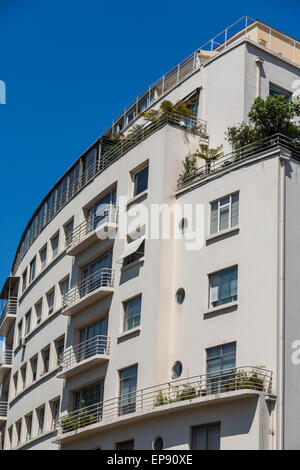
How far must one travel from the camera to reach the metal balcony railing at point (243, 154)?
3586 centimetres

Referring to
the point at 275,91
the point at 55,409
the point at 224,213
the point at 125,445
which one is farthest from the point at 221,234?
the point at 55,409

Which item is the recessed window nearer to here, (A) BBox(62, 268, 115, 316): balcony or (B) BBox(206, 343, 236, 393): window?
(A) BBox(62, 268, 115, 316): balcony

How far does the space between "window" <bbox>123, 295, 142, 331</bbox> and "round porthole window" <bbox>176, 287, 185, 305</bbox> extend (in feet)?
7.41

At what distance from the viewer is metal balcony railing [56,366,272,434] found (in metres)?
31.8

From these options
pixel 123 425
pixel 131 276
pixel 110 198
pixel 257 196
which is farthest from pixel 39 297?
pixel 257 196

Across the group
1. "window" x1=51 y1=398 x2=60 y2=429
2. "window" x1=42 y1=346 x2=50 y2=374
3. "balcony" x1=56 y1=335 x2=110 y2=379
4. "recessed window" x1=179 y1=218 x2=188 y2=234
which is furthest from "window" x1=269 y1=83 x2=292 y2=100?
"window" x1=51 y1=398 x2=60 y2=429

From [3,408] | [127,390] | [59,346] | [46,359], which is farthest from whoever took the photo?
[3,408]

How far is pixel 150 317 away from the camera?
37.8 m

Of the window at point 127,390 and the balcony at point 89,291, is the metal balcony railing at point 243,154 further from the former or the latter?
the window at point 127,390

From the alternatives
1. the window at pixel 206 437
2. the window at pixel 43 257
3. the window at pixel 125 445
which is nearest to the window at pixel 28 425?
the window at pixel 43 257

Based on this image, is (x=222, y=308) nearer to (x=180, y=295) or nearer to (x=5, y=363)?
(x=180, y=295)

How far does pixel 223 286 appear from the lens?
3550 centimetres

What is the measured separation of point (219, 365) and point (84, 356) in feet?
37.0

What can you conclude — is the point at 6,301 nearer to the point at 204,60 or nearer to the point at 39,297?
the point at 39,297
